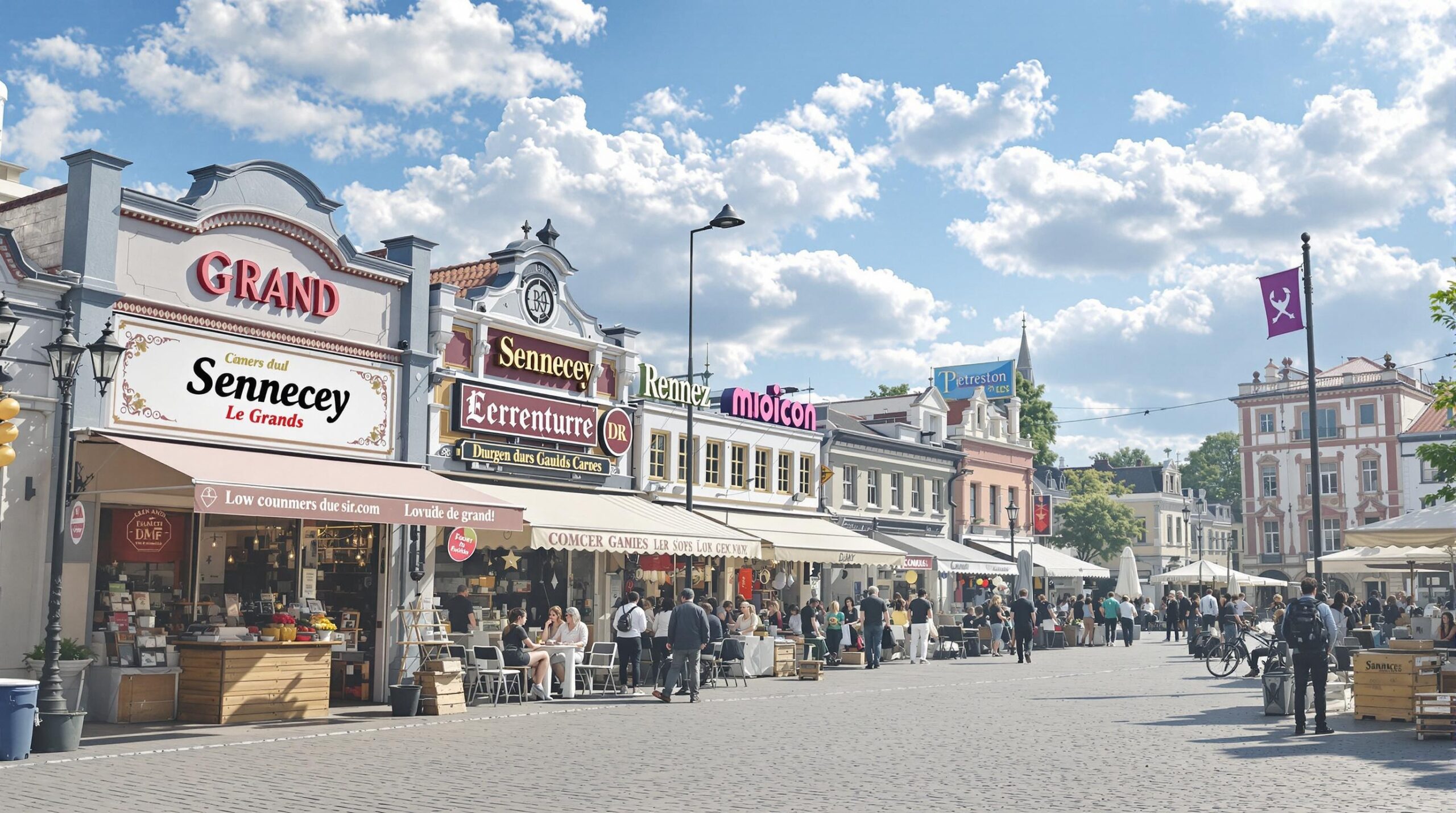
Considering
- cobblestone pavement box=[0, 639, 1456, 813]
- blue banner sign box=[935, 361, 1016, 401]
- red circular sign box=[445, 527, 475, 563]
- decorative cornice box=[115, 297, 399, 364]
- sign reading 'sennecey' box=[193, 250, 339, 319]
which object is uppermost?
blue banner sign box=[935, 361, 1016, 401]

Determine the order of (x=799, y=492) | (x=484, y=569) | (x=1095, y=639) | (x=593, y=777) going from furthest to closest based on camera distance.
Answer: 1. (x=1095, y=639)
2. (x=799, y=492)
3. (x=484, y=569)
4. (x=593, y=777)

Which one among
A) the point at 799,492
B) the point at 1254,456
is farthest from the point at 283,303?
the point at 1254,456

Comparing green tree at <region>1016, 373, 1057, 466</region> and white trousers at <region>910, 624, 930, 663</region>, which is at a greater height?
green tree at <region>1016, 373, 1057, 466</region>

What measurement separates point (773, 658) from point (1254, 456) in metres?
65.8

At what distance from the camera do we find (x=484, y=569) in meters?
24.4

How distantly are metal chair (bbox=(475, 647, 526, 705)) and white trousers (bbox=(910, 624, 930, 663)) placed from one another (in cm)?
1362

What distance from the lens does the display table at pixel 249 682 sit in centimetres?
1611

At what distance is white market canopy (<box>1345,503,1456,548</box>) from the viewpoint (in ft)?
59.4

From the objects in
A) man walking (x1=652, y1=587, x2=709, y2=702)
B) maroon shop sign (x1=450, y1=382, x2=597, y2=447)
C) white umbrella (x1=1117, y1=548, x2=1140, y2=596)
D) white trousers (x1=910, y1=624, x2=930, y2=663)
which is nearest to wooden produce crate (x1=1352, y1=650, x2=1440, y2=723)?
man walking (x1=652, y1=587, x2=709, y2=702)

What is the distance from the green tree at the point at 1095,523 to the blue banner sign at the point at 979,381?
54.0 feet

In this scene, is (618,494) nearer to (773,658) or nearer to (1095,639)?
(773,658)

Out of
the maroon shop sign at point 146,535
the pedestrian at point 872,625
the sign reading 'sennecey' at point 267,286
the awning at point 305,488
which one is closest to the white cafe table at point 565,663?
the awning at point 305,488

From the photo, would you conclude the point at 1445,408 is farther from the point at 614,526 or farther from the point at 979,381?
the point at 979,381

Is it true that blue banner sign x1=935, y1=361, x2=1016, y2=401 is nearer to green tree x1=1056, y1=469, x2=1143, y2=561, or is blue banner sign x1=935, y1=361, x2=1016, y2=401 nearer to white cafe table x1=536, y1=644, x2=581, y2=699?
green tree x1=1056, y1=469, x2=1143, y2=561
